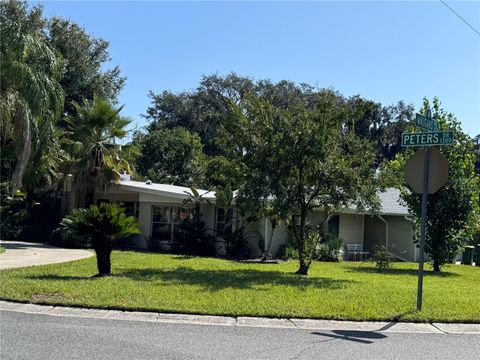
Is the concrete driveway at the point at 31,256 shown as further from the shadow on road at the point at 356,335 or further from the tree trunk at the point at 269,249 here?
the shadow on road at the point at 356,335

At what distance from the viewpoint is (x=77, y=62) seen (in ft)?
110

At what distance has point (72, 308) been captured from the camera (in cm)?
912

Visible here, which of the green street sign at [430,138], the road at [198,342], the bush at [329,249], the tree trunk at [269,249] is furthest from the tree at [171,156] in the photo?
the road at [198,342]

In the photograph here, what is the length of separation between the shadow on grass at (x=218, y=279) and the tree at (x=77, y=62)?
68.1ft

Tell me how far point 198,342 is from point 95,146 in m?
18.6

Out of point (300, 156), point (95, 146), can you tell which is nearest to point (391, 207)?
point (300, 156)

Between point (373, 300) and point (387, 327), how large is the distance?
2148 millimetres

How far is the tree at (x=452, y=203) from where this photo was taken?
20.4 m

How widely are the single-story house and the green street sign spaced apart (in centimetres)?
1180

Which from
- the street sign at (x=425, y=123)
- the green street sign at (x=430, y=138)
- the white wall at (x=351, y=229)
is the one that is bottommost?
the white wall at (x=351, y=229)

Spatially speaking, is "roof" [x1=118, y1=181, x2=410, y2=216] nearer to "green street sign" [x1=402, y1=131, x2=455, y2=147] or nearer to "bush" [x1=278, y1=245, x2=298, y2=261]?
"bush" [x1=278, y1=245, x2=298, y2=261]

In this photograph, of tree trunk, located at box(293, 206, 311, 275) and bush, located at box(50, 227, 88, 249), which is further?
bush, located at box(50, 227, 88, 249)

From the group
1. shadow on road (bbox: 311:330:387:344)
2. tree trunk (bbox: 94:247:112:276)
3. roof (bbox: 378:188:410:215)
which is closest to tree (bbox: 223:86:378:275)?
tree trunk (bbox: 94:247:112:276)

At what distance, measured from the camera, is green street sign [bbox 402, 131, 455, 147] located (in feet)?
30.3
